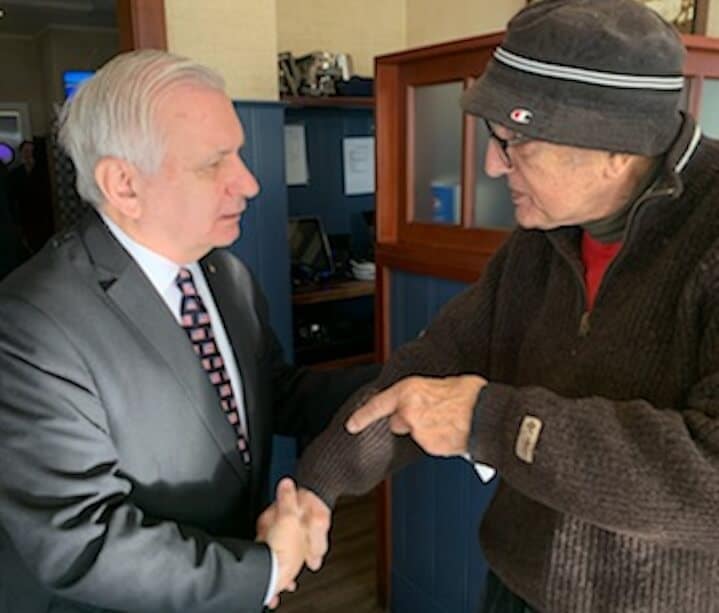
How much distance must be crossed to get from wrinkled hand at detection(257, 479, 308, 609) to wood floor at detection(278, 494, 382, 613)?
129 centimetres

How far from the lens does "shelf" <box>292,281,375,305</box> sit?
318 centimetres

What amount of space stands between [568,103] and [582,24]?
0.09m

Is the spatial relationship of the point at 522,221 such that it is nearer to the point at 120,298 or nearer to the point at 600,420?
the point at 600,420

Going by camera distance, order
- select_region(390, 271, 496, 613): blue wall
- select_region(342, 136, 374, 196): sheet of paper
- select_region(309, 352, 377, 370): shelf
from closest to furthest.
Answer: select_region(390, 271, 496, 613): blue wall < select_region(309, 352, 377, 370): shelf < select_region(342, 136, 374, 196): sheet of paper

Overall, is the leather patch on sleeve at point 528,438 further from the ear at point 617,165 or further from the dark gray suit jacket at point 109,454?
the dark gray suit jacket at point 109,454

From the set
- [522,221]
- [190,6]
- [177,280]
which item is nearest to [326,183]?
[190,6]

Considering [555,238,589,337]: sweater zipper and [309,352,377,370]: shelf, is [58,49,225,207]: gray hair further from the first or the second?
[309,352,377,370]: shelf

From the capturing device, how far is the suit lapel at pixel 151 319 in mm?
1120

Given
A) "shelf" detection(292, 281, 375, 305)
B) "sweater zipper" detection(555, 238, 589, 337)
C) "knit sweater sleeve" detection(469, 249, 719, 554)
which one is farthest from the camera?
"shelf" detection(292, 281, 375, 305)

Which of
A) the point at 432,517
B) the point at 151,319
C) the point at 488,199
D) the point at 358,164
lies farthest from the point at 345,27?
the point at 151,319

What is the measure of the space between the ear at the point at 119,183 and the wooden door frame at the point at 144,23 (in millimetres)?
1206

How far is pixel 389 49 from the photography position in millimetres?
3695

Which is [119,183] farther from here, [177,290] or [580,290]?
[580,290]

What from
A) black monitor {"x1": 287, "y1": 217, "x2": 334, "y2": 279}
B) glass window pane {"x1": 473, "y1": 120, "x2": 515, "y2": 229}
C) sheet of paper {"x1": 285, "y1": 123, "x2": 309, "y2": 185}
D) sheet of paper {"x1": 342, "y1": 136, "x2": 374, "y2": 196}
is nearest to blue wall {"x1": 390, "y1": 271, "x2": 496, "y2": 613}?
glass window pane {"x1": 473, "y1": 120, "x2": 515, "y2": 229}
